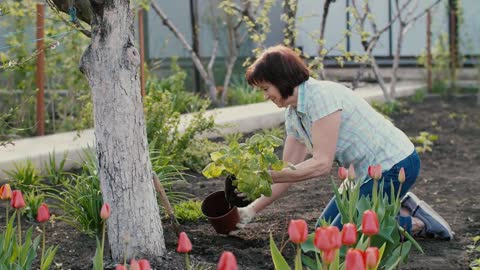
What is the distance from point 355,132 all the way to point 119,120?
4.32ft

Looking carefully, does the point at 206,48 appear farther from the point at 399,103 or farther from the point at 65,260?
the point at 65,260

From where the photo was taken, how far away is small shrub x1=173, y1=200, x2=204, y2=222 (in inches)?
212

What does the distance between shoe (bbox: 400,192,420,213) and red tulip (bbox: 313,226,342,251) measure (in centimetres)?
268

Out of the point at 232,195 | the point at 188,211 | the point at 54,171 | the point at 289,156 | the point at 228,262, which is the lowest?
the point at 188,211

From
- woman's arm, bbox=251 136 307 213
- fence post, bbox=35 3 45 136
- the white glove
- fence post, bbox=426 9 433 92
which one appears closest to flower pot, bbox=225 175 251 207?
the white glove

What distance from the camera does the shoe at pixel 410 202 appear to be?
5164 millimetres

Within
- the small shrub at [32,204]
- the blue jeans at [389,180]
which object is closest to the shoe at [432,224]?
the blue jeans at [389,180]

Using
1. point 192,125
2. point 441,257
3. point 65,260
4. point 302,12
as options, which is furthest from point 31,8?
point 302,12

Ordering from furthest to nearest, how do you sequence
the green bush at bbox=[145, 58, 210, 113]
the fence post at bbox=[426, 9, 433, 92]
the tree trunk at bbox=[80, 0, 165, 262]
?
the fence post at bbox=[426, 9, 433, 92] < the green bush at bbox=[145, 58, 210, 113] < the tree trunk at bbox=[80, 0, 165, 262]

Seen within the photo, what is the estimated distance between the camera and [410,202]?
5203mm

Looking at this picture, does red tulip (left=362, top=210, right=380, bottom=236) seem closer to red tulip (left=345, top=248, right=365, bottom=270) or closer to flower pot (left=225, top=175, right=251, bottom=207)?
red tulip (left=345, top=248, right=365, bottom=270)

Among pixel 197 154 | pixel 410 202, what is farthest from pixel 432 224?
pixel 197 154

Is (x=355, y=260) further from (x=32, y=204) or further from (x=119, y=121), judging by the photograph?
(x=32, y=204)

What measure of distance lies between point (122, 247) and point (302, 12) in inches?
429
